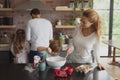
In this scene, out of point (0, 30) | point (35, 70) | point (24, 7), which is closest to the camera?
point (35, 70)

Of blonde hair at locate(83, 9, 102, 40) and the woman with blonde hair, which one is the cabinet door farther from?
blonde hair at locate(83, 9, 102, 40)

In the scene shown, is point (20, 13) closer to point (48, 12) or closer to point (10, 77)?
point (48, 12)

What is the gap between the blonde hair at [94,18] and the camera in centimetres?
262

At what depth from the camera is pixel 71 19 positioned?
502cm

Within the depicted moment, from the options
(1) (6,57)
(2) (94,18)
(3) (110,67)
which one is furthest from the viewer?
(3) (110,67)

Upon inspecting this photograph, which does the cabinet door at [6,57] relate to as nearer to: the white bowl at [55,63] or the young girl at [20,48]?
the young girl at [20,48]

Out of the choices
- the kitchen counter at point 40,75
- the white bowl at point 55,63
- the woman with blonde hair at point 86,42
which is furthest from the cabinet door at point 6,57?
the white bowl at point 55,63

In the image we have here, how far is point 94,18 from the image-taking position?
2.64 metres

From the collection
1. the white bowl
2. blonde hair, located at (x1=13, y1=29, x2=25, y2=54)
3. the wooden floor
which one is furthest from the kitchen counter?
the wooden floor

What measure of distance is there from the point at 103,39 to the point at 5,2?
237 centimetres

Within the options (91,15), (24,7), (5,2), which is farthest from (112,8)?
(91,15)

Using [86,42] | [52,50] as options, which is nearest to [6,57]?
[86,42]

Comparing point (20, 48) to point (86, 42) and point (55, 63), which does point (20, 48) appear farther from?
point (55, 63)

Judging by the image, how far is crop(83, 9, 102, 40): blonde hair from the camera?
2.62 m
